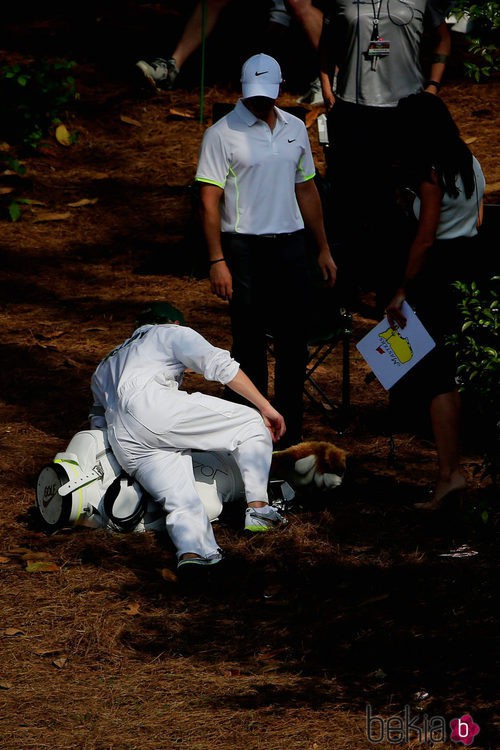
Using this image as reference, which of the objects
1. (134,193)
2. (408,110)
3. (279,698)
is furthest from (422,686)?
Answer: (134,193)

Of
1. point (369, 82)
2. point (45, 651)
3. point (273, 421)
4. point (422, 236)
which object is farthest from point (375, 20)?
point (45, 651)

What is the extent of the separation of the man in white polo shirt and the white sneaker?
6.13m

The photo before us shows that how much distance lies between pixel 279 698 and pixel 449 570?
1.26 meters

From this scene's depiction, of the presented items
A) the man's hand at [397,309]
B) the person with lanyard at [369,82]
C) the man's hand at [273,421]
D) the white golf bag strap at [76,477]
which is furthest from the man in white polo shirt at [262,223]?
the person with lanyard at [369,82]

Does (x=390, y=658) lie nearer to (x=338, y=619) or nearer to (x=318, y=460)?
(x=338, y=619)

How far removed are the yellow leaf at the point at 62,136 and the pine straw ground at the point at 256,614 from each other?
453cm

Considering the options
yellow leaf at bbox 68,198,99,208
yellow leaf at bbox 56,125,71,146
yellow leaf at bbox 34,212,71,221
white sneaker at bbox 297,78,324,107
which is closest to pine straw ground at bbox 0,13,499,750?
yellow leaf at bbox 34,212,71,221

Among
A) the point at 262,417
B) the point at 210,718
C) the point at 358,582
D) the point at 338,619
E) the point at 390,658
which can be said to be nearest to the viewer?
the point at 210,718

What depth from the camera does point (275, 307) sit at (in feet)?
20.2

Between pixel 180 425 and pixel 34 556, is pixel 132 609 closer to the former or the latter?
pixel 34 556

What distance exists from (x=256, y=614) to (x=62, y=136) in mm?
8376

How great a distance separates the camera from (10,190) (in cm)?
1131

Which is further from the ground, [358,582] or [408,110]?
[408,110]

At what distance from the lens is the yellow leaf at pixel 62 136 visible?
40.0 feet
